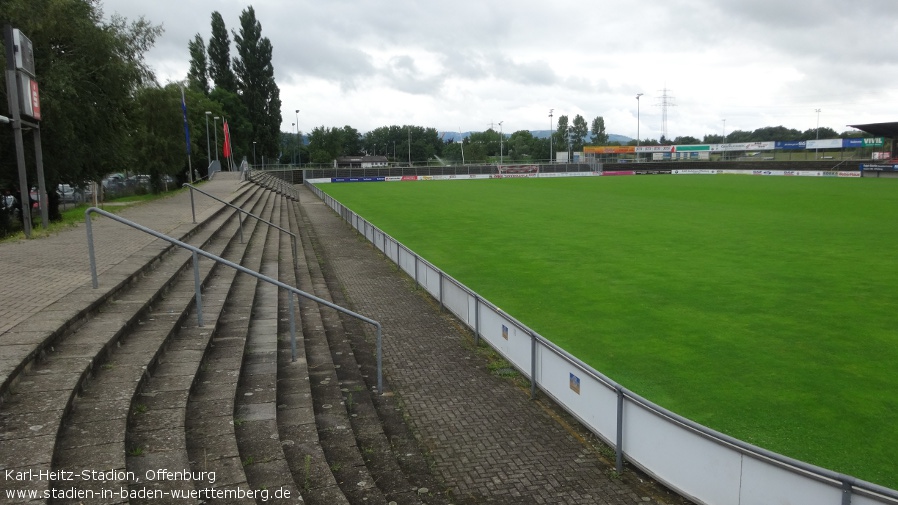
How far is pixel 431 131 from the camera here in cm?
16250

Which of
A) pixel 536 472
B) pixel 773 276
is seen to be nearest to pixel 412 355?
pixel 536 472

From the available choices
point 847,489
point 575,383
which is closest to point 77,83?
point 575,383

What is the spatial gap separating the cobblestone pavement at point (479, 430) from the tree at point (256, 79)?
238ft

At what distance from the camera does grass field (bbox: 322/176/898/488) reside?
845cm

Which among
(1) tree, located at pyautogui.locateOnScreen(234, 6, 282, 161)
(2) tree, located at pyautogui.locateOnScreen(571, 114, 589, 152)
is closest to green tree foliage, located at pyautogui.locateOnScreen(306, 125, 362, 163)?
(1) tree, located at pyautogui.locateOnScreen(234, 6, 282, 161)

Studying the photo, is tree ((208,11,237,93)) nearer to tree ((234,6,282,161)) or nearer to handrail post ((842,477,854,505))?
tree ((234,6,282,161))

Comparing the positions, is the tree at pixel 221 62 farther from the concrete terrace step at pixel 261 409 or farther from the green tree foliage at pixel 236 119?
the concrete terrace step at pixel 261 409

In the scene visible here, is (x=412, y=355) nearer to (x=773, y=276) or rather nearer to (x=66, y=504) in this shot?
(x=66, y=504)

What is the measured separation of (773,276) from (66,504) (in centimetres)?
1724

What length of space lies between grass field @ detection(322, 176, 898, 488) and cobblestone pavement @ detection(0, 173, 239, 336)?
8098 millimetres

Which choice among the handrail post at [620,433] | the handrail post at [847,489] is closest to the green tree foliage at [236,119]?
the handrail post at [620,433]

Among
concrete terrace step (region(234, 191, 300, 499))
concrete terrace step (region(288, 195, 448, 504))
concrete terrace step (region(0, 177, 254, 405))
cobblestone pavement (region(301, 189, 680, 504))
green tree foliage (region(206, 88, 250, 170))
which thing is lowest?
cobblestone pavement (region(301, 189, 680, 504))

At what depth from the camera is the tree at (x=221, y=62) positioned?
79.0m

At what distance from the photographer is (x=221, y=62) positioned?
79688 mm
